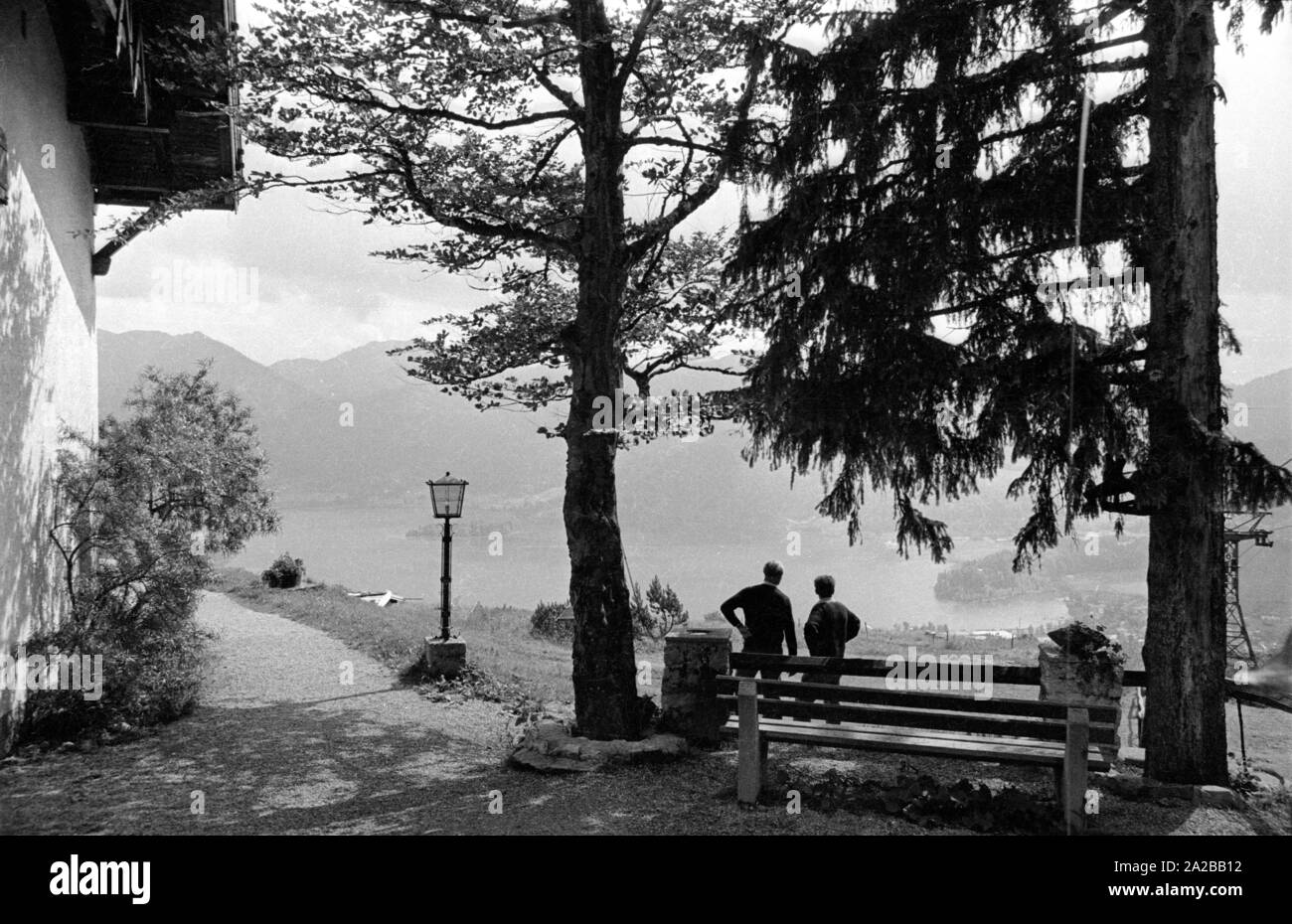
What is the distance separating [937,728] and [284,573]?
71.2ft

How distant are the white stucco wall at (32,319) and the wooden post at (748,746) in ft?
19.8

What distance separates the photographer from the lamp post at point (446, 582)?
11469 mm

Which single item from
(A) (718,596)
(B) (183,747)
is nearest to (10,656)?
(B) (183,747)

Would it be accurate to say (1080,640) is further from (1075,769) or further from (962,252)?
(962,252)

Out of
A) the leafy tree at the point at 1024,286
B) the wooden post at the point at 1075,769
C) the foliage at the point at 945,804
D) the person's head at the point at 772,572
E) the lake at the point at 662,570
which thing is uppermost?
the leafy tree at the point at 1024,286

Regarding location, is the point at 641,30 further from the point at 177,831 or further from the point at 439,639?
the point at 439,639

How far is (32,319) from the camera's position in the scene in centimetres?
805

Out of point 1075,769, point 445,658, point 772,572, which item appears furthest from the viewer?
point 445,658

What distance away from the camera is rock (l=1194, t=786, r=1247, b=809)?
231 inches

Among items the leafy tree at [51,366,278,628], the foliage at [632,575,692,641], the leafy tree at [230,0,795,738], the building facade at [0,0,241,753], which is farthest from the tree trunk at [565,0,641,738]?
the foliage at [632,575,692,641]

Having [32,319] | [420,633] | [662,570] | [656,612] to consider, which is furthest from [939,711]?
[662,570]

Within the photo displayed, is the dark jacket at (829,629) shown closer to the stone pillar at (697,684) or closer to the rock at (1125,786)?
the stone pillar at (697,684)

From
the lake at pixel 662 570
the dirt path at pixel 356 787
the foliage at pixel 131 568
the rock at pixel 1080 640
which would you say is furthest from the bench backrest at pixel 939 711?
the lake at pixel 662 570

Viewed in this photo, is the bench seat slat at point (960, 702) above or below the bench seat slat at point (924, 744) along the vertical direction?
above
